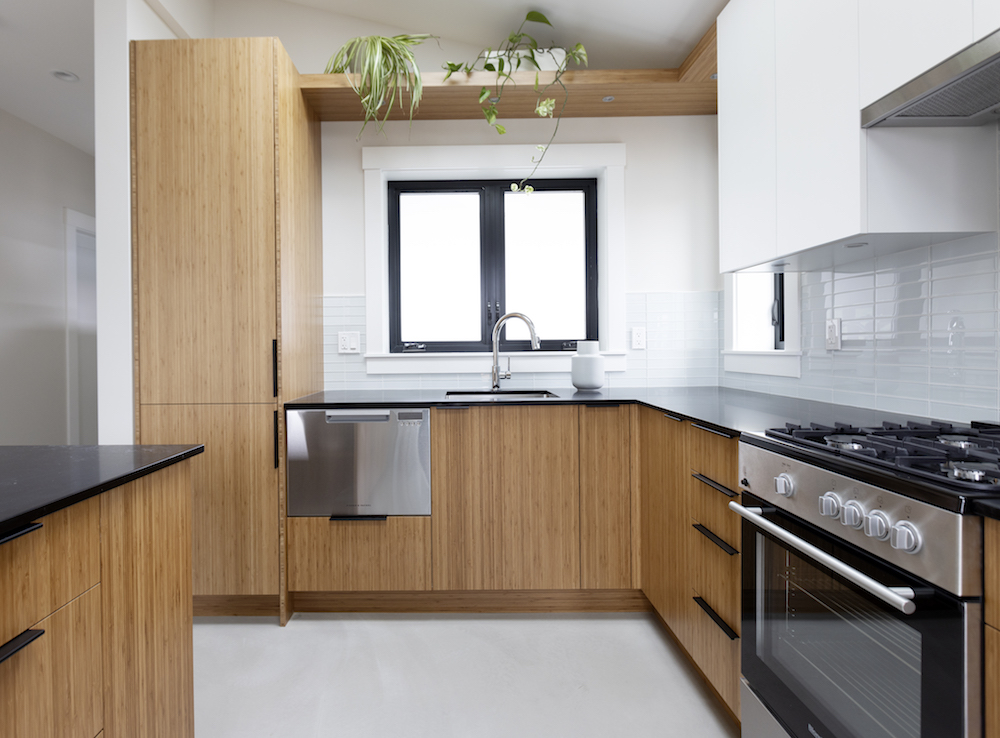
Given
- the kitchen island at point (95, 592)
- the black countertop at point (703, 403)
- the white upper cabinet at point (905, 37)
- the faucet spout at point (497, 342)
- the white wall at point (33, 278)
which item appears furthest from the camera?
the white wall at point (33, 278)

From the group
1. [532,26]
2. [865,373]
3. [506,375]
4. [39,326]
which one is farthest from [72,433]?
[865,373]

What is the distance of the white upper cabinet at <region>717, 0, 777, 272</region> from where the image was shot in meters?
1.80

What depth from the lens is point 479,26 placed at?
106 inches

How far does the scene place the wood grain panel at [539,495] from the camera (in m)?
2.37

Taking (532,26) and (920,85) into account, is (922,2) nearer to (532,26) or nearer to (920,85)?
(920,85)

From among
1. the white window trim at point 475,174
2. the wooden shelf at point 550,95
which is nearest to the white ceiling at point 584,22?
the wooden shelf at point 550,95

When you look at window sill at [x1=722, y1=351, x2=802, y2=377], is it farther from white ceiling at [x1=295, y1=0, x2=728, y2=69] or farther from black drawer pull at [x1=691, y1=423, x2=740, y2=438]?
white ceiling at [x1=295, y1=0, x2=728, y2=69]

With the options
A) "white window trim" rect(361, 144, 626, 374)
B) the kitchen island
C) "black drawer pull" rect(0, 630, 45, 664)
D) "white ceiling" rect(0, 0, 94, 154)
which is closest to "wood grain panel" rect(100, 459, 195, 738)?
the kitchen island

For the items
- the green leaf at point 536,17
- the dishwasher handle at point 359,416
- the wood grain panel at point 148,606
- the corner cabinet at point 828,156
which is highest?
the green leaf at point 536,17

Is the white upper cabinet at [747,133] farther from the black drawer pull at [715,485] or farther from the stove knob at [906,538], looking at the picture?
the stove knob at [906,538]

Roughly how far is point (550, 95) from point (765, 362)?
1566 millimetres

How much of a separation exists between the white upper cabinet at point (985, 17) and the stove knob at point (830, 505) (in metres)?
0.89

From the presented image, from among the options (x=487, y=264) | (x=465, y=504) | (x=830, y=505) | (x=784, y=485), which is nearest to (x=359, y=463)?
(x=465, y=504)

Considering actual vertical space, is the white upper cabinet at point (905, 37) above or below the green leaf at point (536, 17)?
below
